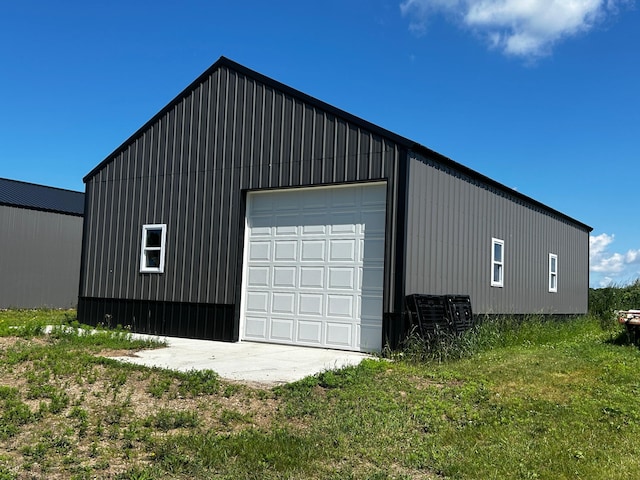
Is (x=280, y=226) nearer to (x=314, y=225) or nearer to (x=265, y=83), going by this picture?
(x=314, y=225)

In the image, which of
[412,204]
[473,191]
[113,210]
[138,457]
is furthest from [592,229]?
[138,457]

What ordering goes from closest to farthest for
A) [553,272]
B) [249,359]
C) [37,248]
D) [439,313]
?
[249,359] < [439,313] < [553,272] < [37,248]

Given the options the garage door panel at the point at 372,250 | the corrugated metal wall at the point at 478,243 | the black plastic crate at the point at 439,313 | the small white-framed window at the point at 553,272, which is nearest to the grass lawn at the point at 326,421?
the black plastic crate at the point at 439,313

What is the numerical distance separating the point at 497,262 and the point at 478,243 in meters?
1.21

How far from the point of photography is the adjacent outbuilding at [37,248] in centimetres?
2016

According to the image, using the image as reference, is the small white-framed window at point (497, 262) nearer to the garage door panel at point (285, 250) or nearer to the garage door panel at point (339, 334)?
the garage door panel at point (339, 334)

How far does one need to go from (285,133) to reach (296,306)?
11.0 ft

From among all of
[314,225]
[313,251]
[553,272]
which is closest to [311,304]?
[313,251]

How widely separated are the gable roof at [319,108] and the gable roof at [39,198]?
26.9ft

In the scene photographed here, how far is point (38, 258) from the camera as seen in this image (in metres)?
21.1

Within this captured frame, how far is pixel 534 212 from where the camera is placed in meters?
15.8

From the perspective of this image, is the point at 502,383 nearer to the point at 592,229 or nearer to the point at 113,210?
the point at 113,210

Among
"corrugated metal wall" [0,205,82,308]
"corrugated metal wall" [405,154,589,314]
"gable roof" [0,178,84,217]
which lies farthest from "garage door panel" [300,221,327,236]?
"gable roof" [0,178,84,217]

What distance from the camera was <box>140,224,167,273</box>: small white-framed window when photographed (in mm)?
12773
